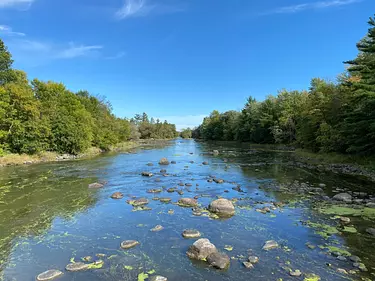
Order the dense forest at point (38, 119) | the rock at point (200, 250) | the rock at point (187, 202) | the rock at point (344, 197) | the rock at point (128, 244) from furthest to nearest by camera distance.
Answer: the dense forest at point (38, 119) < the rock at point (344, 197) < the rock at point (187, 202) < the rock at point (128, 244) < the rock at point (200, 250)

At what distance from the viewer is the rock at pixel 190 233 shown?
381 inches

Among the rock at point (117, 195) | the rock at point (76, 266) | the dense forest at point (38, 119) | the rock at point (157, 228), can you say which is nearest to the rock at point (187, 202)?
the rock at point (157, 228)

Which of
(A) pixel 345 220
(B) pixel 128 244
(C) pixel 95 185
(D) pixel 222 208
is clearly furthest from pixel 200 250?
(C) pixel 95 185

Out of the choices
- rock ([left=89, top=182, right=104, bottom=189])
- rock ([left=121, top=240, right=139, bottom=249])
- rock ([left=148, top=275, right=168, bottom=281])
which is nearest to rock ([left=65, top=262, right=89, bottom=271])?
rock ([left=121, top=240, right=139, bottom=249])

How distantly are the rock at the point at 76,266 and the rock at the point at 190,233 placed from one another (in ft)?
11.7

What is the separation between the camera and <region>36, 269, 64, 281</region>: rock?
684 cm

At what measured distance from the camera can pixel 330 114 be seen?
35.2 metres

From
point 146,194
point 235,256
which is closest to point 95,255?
point 235,256

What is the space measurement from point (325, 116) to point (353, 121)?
478 inches

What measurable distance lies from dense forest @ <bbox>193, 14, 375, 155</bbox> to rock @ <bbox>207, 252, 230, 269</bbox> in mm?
19147

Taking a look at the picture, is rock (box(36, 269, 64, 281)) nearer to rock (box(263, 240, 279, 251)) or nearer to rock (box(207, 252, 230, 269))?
rock (box(207, 252, 230, 269))

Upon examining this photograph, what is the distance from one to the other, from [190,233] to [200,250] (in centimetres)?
171

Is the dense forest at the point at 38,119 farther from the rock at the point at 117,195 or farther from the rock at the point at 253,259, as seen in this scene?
the rock at the point at 253,259

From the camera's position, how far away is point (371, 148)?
24.5 meters
